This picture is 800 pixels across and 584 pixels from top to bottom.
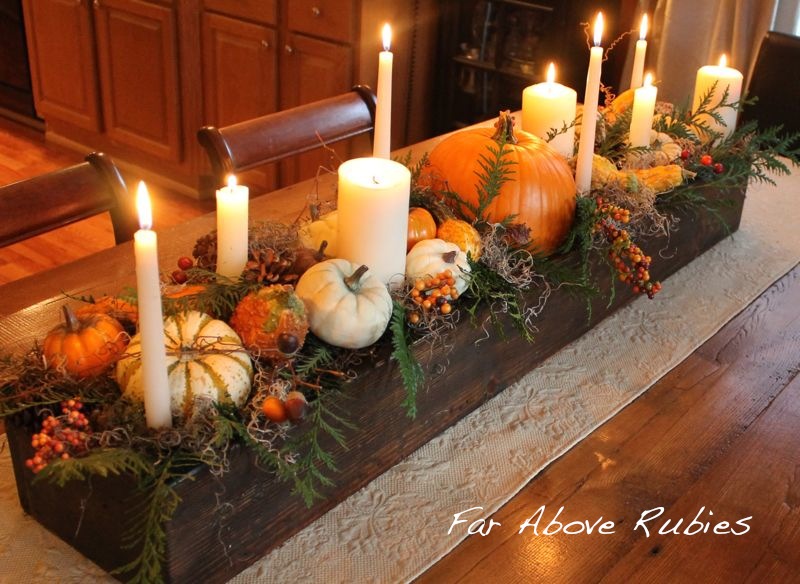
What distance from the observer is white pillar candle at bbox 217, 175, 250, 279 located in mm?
904

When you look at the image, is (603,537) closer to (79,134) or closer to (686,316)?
(686,316)

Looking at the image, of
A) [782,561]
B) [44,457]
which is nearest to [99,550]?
[44,457]

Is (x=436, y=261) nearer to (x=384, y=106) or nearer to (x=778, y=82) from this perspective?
(x=384, y=106)

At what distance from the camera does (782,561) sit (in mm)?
880

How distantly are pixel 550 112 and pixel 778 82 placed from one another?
36.7 inches

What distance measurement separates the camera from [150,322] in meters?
0.68

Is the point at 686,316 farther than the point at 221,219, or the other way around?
the point at 686,316

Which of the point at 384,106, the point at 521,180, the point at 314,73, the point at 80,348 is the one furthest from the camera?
the point at 314,73

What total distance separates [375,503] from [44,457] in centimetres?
34

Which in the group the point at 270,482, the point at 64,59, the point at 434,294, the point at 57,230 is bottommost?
the point at 57,230

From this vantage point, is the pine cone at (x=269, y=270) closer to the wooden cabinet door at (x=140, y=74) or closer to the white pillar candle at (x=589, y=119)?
the white pillar candle at (x=589, y=119)

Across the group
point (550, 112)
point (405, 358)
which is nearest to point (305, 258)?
point (405, 358)

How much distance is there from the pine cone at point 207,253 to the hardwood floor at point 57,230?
1962 mm

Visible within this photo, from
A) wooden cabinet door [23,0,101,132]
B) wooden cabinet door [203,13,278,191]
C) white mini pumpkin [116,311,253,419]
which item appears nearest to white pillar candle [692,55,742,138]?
white mini pumpkin [116,311,253,419]
